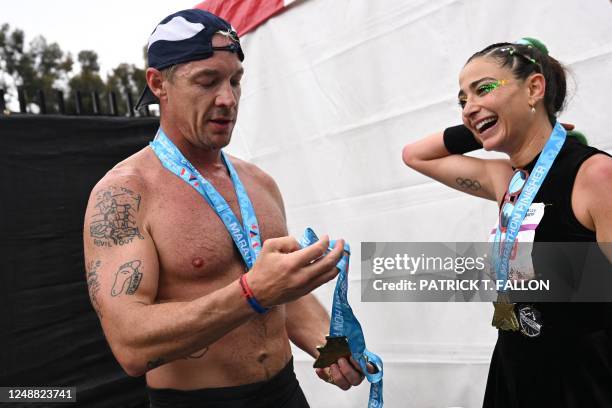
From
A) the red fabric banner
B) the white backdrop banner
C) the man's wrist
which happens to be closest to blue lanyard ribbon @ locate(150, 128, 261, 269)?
the man's wrist

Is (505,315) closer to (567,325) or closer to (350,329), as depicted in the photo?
(567,325)

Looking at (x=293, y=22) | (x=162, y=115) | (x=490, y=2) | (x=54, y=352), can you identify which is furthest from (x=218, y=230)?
(x=54, y=352)

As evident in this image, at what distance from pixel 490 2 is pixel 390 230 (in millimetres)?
1549

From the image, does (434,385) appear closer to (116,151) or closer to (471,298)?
(471,298)

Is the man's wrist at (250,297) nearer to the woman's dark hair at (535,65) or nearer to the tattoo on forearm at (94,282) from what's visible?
the tattoo on forearm at (94,282)

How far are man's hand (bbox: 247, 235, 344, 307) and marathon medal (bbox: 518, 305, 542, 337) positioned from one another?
2.68 ft

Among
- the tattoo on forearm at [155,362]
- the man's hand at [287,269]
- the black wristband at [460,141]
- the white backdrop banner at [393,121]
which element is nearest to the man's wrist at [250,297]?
the man's hand at [287,269]

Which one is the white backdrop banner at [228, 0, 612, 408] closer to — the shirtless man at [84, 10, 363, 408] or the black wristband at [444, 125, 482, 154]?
the black wristband at [444, 125, 482, 154]

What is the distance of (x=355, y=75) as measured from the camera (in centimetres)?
393

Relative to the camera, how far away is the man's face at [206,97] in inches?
82.7

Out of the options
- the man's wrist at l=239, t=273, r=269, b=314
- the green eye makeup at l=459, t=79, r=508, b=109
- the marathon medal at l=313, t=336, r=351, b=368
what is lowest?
the marathon medal at l=313, t=336, r=351, b=368

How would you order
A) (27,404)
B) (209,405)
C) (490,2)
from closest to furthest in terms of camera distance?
(209,405)
(490,2)
(27,404)

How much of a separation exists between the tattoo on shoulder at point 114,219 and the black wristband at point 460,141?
56.6 inches

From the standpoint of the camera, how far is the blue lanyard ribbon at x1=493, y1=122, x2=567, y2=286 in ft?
6.43
